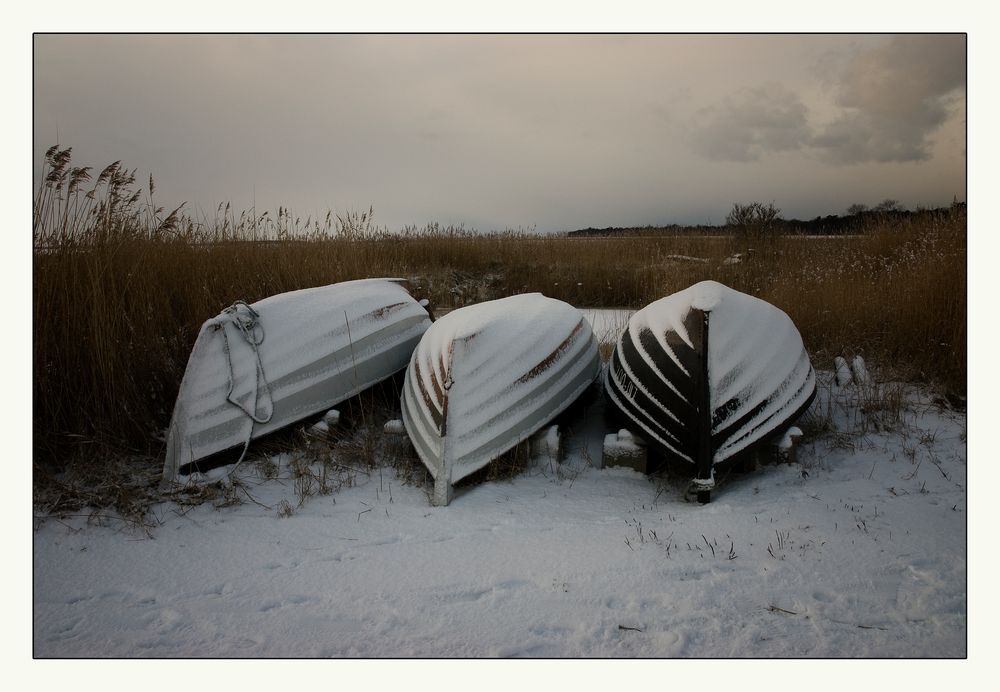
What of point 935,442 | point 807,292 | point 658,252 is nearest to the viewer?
point 935,442

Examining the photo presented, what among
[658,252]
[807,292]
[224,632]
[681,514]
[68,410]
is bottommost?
[224,632]

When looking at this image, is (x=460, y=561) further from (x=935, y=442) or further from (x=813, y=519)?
(x=935, y=442)

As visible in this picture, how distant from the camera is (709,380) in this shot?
2861 millimetres

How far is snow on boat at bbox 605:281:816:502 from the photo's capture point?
111 inches

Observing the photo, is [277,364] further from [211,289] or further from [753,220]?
[753,220]

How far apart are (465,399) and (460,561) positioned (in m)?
0.82

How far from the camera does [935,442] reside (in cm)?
Answer: 329

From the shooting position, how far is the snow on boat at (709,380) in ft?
9.23

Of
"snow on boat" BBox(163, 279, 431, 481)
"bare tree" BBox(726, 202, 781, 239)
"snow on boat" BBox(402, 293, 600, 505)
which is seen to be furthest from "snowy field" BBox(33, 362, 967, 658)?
"bare tree" BBox(726, 202, 781, 239)

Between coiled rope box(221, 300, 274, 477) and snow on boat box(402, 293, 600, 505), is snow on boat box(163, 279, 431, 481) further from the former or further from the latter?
snow on boat box(402, 293, 600, 505)

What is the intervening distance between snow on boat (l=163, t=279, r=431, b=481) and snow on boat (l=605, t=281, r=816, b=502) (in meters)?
1.42

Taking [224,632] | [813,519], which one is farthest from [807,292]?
[224,632]

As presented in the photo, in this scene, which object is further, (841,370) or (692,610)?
(841,370)

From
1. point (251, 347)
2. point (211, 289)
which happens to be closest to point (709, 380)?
point (251, 347)
